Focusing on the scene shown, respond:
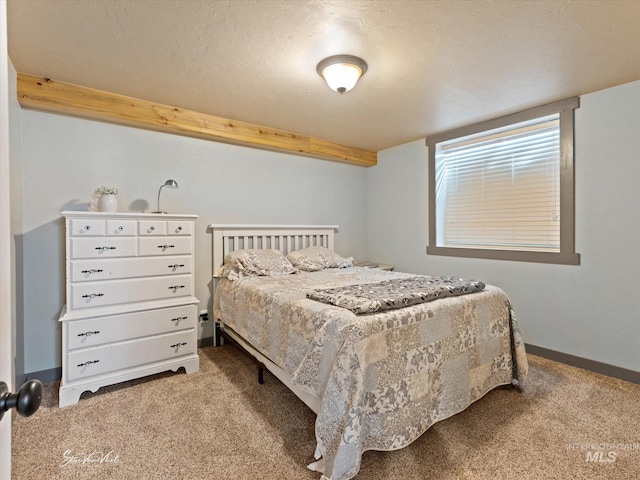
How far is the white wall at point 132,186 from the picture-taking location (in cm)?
244

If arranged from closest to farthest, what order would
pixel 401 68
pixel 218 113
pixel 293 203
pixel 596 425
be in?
pixel 596 425 → pixel 401 68 → pixel 218 113 → pixel 293 203

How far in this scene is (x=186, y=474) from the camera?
1.53 metres

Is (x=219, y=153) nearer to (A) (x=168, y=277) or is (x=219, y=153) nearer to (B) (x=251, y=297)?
(A) (x=168, y=277)

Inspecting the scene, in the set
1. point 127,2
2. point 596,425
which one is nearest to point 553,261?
point 596,425

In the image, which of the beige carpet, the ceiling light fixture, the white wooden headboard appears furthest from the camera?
the white wooden headboard

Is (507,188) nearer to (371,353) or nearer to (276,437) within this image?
(371,353)

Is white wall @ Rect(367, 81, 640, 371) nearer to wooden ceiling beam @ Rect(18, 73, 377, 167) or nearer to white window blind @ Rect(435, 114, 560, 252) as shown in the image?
white window blind @ Rect(435, 114, 560, 252)

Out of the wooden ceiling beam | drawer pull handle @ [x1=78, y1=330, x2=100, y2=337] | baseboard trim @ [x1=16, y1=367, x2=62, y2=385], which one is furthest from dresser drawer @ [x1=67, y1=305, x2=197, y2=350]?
the wooden ceiling beam

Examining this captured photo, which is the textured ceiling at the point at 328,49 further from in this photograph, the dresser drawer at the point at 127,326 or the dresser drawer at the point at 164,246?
the dresser drawer at the point at 127,326

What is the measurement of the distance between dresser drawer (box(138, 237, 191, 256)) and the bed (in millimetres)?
532

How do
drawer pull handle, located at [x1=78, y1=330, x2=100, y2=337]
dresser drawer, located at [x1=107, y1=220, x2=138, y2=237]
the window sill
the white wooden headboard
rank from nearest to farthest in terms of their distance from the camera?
drawer pull handle, located at [x1=78, y1=330, x2=100, y2=337] < dresser drawer, located at [x1=107, y1=220, x2=138, y2=237] < the window sill < the white wooden headboard

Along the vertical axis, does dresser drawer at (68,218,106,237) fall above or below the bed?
above

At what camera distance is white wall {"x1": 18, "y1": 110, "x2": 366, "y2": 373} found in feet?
7.99

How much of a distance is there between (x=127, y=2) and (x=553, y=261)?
3593 millimetres
